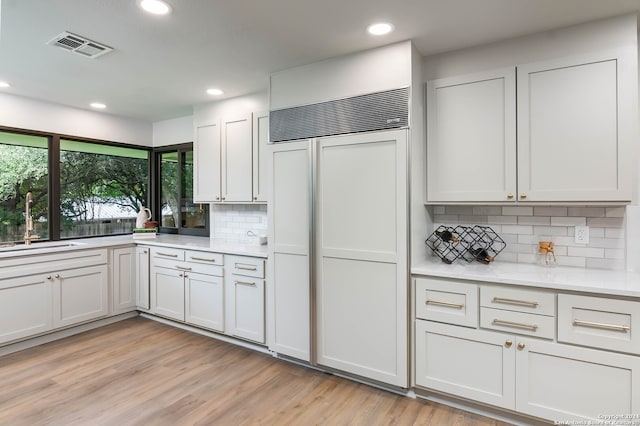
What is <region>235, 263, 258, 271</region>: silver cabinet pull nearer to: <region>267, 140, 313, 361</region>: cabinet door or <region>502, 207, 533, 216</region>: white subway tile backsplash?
<region>267, 140, 313, 361</region>: cabinet door

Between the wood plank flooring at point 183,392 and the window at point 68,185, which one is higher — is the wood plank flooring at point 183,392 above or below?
below

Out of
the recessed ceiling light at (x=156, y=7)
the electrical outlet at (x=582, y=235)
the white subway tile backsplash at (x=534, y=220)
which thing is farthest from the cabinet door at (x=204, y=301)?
the electrical outlet at (x=582, y=235)

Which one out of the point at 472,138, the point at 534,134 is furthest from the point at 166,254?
the point at 534,134

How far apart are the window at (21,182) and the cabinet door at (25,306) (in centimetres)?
83

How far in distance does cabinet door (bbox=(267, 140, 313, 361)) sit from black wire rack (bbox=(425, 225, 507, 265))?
1.00 meters

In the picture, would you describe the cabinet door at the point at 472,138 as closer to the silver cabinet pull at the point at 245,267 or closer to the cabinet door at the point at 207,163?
the silver cabinet pull at the point at 245,267

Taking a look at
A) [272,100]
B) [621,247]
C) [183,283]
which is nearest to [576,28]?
[621,247]

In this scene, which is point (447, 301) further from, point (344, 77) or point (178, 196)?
point (178, 196)

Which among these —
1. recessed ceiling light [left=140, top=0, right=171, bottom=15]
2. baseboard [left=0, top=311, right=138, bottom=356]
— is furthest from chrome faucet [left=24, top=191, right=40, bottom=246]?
recessed ceiling light [left=140, top=0, right=171, bottom=15]

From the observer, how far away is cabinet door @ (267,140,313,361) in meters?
2.80

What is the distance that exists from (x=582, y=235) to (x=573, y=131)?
71cm

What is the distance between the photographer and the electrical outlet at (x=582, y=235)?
93.9 inches

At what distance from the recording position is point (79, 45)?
2.44m

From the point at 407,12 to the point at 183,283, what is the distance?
3.10 m
